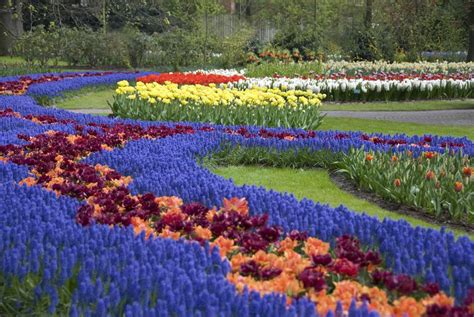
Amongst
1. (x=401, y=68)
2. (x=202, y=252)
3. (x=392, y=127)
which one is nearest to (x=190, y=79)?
(x=392, y=127)

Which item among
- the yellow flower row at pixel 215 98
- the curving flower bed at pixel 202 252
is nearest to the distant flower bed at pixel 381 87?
the yellow flower row at pixel 215 98

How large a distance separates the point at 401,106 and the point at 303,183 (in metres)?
9.82

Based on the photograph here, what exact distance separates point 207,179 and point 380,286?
7.98 feet

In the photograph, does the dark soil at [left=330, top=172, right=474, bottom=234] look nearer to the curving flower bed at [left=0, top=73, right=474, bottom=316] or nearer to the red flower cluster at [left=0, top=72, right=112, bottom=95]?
the curving flower bed at [left=0, top=73, right=474, bottom=316]

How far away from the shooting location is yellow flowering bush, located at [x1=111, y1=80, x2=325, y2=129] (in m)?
10.8

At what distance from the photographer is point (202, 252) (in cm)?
354

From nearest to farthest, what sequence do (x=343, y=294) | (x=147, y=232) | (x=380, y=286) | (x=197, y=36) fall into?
(x=343, y=294), (x=380, y=286), (x=147, y=232), (x=197, y=36)

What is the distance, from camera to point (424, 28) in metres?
33.6

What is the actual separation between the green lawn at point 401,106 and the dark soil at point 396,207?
8490 millimetres

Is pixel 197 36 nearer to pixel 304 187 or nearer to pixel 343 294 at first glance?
pixel 304 187

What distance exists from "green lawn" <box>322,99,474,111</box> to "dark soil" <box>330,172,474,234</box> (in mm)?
8490

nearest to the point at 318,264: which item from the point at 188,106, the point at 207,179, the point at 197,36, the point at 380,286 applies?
the point at 380,286

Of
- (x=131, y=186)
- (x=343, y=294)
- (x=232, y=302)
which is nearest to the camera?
(x=232, y=302)

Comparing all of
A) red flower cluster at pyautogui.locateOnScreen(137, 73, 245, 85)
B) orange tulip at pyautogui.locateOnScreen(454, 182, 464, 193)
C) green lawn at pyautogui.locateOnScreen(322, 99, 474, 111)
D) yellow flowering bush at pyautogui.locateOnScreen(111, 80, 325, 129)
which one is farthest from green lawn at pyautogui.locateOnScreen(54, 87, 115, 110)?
orange tulip at pyautogui.locateOnScreen(454, 182, 464, 193)
